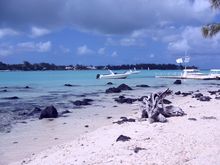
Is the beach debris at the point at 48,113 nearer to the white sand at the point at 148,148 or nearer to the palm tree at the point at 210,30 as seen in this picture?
the white sand at the point at 148,148

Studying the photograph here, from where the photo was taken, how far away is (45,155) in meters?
10.7

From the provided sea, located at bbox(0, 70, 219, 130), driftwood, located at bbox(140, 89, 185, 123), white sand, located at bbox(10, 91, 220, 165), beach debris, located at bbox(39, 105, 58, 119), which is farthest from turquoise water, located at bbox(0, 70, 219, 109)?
white sand, located at bbox(10, 91, 220, 165)

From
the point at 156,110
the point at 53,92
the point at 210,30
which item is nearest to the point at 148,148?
the point at 156,110

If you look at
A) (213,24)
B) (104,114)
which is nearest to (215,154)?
(104,114)

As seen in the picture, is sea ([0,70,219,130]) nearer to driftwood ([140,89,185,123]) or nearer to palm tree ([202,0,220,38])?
driftwood ([140,89,185,123])

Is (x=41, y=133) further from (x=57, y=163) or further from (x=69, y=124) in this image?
(x=57, y=163)

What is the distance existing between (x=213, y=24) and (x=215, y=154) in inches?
577

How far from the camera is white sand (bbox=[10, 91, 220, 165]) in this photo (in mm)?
9094

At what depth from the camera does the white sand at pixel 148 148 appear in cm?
909

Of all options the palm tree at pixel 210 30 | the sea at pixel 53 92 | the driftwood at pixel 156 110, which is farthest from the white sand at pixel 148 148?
the palm tree at pixel 210 30

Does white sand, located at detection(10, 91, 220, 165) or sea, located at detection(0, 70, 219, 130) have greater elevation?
white sand, located at detection(10, 91, 220, 165)

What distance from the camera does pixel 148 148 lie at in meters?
10.3

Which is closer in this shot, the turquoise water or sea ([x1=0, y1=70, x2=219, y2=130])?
sea ([x1=0, y1=70, x2=219, y2=130])

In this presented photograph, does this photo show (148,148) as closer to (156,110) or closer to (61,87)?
(156,110)
